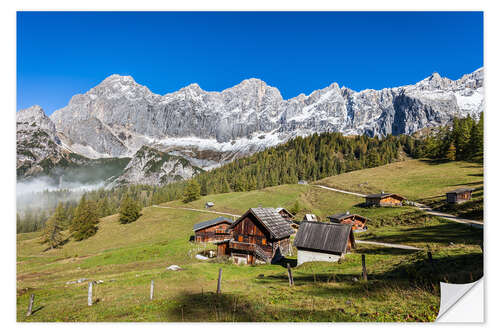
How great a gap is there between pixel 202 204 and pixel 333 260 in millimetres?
59753

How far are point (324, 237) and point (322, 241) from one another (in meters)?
0.41

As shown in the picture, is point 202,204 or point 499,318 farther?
point 202,204

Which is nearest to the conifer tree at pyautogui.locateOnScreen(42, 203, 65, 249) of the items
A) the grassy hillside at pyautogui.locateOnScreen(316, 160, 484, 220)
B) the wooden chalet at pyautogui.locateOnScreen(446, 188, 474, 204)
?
the grassy hillside at pyautogui.locateOnScreen(316, 160, 484, 220)

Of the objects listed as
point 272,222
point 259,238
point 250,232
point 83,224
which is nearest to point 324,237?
point 272,222

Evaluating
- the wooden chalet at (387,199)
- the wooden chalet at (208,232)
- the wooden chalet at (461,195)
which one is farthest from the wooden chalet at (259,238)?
the wooden chalet at (387,199)

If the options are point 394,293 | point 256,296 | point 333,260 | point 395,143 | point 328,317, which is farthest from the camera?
point 395,143

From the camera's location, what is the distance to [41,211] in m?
110

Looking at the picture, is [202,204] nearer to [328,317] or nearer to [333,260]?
[333,260]

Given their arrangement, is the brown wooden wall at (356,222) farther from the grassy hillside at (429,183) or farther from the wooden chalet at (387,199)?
the grassy hillside at (429,183)

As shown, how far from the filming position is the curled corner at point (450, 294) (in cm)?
930

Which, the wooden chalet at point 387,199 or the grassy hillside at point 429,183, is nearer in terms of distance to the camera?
the grassy hillside at point 429,183

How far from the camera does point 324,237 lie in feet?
73.4
